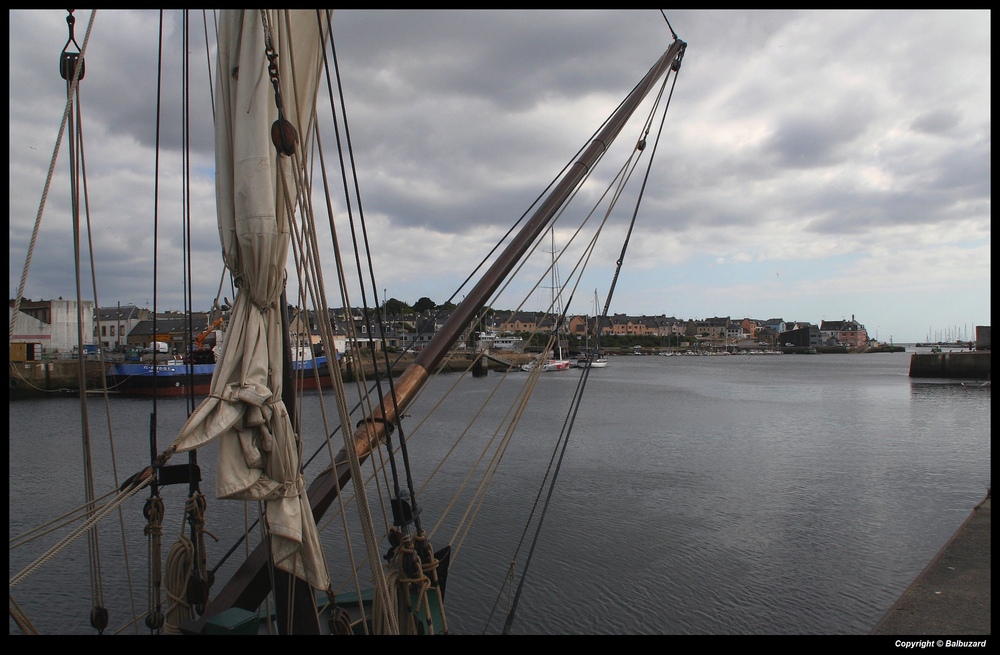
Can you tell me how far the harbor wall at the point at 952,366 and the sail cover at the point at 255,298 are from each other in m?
77.1

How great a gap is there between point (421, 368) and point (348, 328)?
29.7 inches

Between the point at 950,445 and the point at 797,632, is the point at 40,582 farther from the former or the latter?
the point at 950,445

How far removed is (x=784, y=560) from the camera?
13297 mm

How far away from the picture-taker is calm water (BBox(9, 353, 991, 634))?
11.1 meters

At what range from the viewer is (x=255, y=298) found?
451 cm

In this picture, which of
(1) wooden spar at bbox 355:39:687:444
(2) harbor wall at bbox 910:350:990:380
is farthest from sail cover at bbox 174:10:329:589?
(2) harbor wall at bbox 910:350:990:380

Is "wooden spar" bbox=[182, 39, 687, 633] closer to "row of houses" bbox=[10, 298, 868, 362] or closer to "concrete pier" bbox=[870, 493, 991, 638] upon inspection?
"row of houses" bbox=[10, 298, 868, 362]

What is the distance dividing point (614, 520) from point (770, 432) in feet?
58.4

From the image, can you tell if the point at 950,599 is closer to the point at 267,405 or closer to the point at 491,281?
the point at 491,281

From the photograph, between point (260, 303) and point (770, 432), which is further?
point (770, 432)

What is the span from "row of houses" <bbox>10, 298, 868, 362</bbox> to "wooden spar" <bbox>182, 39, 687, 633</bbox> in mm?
387

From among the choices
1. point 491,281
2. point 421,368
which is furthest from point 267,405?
point 491,281

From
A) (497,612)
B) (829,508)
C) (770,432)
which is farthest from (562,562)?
(770,432)

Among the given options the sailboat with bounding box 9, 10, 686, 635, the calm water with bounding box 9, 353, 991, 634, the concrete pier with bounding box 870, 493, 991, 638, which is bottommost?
the calm water with bounding box 9, 353, 991, 634
